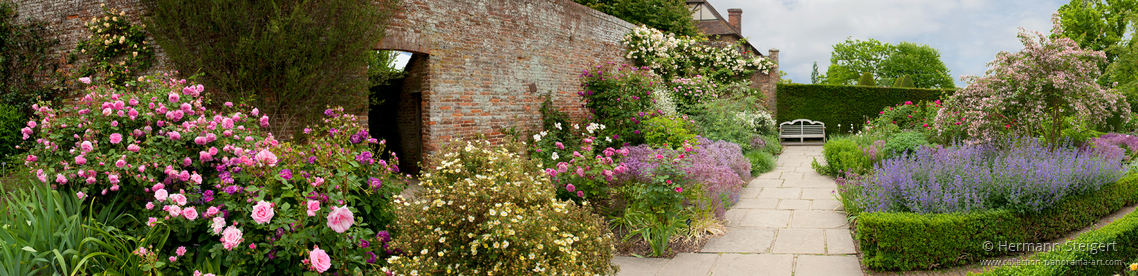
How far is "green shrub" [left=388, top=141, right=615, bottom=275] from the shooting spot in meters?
2.76

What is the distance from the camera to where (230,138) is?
3.21 meters

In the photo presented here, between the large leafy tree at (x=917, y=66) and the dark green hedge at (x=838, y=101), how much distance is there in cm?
2098

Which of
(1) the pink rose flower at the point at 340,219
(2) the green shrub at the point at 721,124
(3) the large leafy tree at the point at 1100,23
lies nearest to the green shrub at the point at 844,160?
(2) the green shrub at the point at 721,124

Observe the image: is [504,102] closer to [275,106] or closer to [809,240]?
[275,106]

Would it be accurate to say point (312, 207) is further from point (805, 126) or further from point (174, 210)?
point (805, 126)

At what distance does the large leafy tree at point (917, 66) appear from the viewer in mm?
34250

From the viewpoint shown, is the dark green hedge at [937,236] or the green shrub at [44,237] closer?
the green shrub at [44,237]

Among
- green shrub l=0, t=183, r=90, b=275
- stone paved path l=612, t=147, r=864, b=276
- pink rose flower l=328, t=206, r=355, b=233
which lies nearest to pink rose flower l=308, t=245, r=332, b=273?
pink rose flower l=328, t=206, r=355, b=233

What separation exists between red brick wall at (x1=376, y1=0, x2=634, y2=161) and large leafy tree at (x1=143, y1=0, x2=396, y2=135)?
2.15 feet

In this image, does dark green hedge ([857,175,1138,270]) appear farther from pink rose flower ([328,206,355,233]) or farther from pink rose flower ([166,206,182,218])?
pink rose flower ([166,206,182,218])

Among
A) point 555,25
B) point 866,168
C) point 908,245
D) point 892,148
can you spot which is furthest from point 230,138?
point 892,148

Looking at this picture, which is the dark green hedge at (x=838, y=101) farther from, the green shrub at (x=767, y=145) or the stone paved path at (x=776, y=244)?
the stone paved path at (x=776, y=244)

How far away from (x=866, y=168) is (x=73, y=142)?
25.4ft

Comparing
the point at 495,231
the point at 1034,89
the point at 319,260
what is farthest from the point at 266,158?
the point at 1034,89
